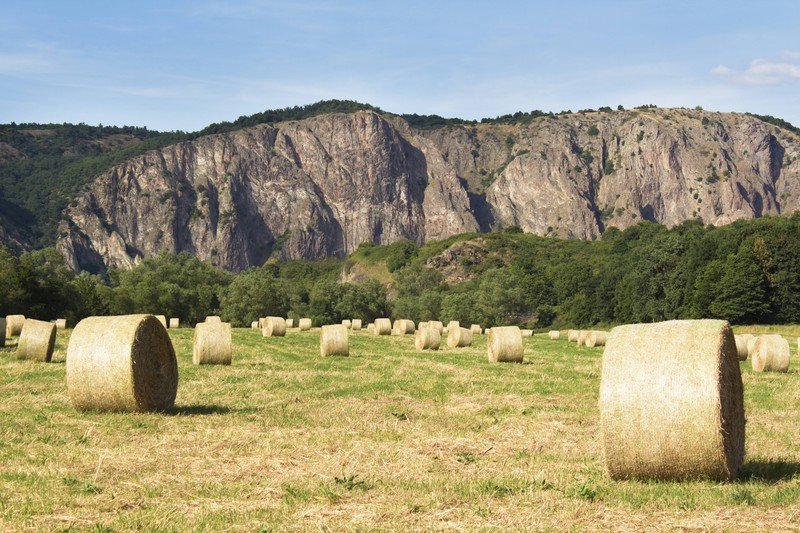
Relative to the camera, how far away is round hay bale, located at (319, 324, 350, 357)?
33.4 m

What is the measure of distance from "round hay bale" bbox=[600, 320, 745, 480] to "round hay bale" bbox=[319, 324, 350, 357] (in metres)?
22.6

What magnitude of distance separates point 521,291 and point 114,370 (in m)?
110

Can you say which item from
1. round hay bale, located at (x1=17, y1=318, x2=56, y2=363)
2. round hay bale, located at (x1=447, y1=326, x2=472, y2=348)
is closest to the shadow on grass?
round hay bale, located at (x1=17, y1=318, x2=56, y2=363)

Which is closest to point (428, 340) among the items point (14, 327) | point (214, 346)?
point (214, 346)

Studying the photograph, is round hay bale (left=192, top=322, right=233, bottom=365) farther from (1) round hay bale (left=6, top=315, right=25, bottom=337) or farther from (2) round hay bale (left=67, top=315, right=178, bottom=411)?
(1) round hay bale (left=6, top=315, right=25, bottom=337)

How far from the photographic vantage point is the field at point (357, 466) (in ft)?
31.0

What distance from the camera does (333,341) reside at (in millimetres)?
33562

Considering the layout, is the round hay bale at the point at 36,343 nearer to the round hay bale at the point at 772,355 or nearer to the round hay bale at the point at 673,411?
the round hay bale at the point at 673,411

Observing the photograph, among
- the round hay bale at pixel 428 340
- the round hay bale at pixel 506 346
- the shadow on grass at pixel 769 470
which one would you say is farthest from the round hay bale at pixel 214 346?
the shadow on grass at pixel 769 470

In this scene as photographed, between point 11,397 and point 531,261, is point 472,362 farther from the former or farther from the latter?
point 531,261

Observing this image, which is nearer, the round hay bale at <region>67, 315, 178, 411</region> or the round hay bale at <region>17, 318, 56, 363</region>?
the round hay bale at <region>67, 315, 178, 411</region>

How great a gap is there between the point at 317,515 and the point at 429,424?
20.9ft

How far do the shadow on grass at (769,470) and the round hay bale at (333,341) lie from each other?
2217 centimetres

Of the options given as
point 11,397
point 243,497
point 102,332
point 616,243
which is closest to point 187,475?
point 243,497
